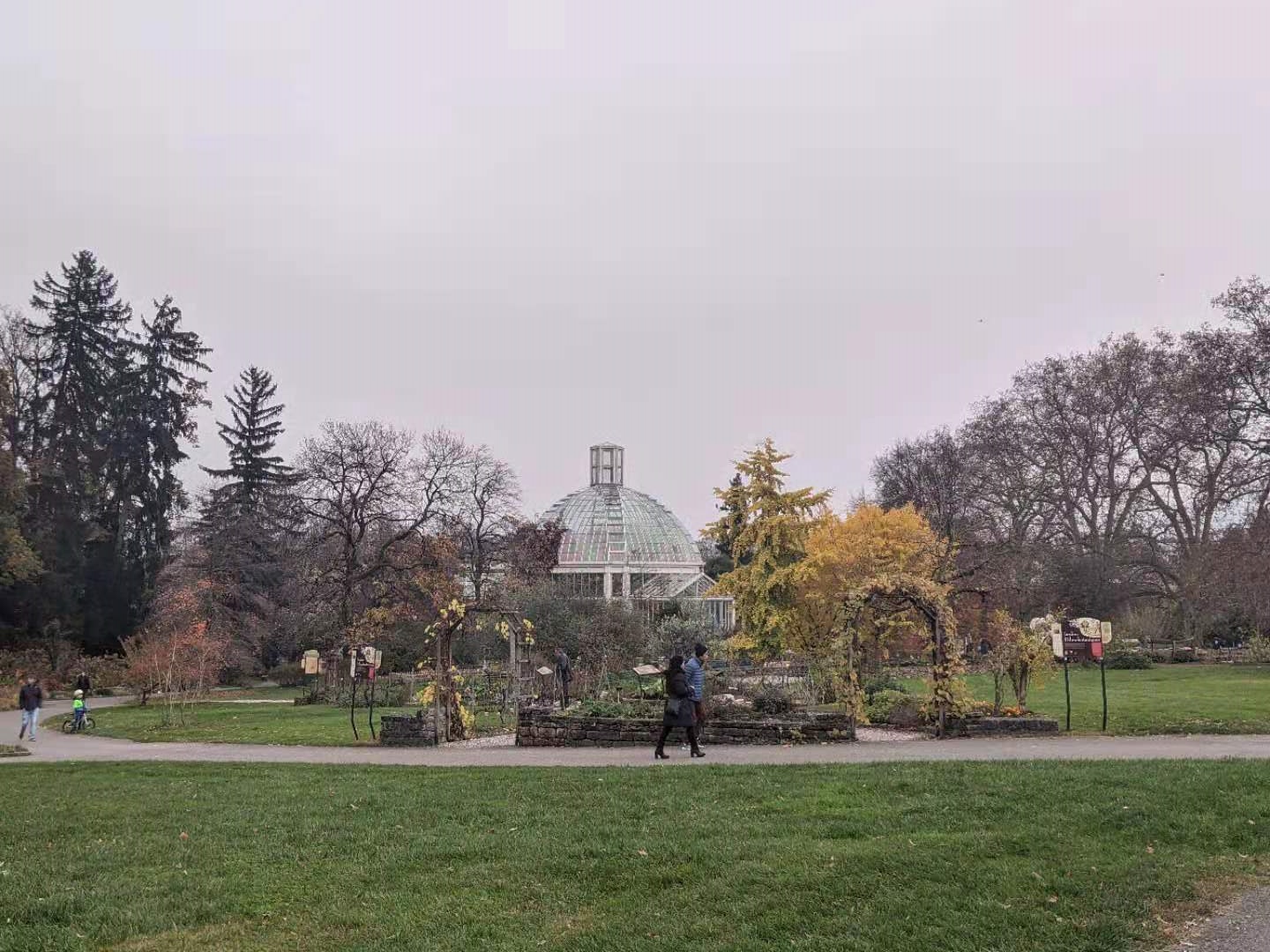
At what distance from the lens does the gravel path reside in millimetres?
4477

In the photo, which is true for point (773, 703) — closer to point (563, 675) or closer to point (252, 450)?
point (563, 675)

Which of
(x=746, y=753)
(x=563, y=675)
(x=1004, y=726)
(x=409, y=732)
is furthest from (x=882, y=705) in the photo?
(x=409, y=732)

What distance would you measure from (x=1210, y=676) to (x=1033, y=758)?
A: 1944 cm

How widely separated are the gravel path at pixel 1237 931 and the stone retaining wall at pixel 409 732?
12.6 m

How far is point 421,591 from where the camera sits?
30453 mm

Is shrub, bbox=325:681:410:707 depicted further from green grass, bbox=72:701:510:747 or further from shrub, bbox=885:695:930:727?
shrub, bbox=885:695:930:727

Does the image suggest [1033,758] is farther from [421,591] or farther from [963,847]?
[421,591]

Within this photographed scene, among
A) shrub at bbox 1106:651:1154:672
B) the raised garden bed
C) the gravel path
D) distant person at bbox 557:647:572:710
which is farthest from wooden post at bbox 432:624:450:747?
shrub at bbox 1106:651:1154:672

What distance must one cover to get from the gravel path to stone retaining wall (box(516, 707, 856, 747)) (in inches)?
344

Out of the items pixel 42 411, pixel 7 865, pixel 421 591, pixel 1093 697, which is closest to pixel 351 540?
pixel 421 591

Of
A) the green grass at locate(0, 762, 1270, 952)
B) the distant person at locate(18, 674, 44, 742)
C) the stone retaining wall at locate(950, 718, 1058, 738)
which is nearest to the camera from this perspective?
the green grass at locate(0, 762, 1270, 952)

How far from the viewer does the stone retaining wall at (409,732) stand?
15508mm

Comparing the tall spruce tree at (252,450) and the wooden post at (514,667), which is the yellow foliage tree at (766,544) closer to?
the wooden post at (514,667)

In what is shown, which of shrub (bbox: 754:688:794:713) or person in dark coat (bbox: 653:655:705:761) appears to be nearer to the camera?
person in dark coat (bbox: 653:655:705:761)
